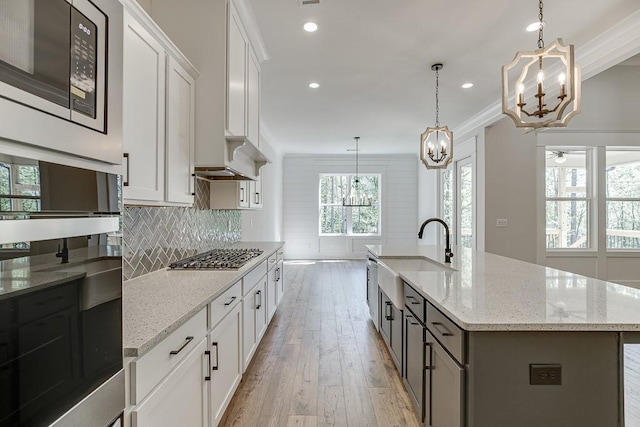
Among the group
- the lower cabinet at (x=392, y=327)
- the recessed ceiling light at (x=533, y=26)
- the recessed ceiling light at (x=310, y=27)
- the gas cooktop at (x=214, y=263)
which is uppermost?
the recessed ceiling light at (x=533, y=26)

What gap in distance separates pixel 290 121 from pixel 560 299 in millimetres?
5067

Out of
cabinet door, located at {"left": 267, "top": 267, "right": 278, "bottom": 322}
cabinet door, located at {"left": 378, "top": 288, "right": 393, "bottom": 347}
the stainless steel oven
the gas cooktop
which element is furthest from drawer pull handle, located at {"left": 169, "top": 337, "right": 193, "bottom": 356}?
cabinet door, located at {"left": 267, "top": 267, "right": 278, "bottom": 322}

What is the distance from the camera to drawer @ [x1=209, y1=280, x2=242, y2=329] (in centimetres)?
175

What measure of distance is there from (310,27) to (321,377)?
2898 millimetres

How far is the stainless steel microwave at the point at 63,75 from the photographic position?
23.0 inches

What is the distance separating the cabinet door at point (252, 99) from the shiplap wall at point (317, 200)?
590cm

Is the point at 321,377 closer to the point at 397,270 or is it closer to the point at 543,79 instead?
the point at 397,270

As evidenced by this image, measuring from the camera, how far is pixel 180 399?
54.9 inches

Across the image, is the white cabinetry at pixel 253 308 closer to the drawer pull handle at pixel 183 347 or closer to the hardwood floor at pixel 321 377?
the hardwood floor at pixel 321 377

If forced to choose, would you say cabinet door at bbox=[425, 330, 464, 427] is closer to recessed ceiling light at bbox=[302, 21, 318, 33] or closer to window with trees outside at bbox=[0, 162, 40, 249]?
window with trees outside at bbox=[0, 162, 40, 249]

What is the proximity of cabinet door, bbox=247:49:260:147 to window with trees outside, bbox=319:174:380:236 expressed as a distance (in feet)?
20.0

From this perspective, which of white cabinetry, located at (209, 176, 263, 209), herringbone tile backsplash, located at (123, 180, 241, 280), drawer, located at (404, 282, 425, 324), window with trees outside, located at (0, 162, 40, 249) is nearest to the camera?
window with trees outside, located at (0, 162, 40, 249)

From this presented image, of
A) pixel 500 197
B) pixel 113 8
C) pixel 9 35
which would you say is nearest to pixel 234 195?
pixel 113 8

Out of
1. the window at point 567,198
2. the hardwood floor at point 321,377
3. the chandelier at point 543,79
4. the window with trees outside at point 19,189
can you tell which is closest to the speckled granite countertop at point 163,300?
the window with trees outside at point 19,189
